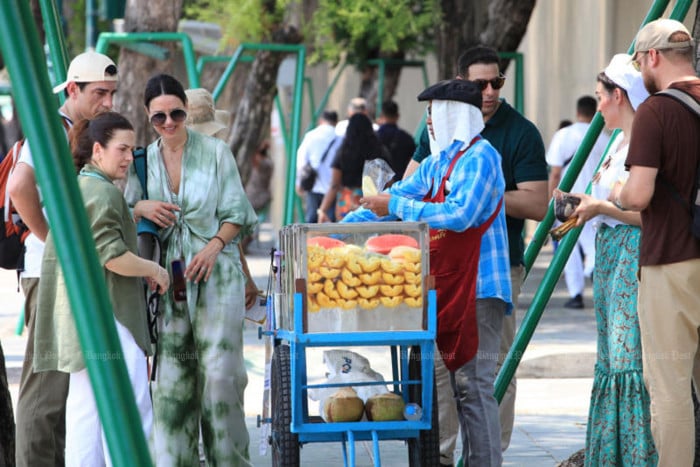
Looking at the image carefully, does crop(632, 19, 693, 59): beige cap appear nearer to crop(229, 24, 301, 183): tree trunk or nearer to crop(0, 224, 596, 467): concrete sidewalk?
crop(0, 224, 596, 467): concrete sidewalk

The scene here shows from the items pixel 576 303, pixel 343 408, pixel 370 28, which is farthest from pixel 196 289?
pixel 370 28

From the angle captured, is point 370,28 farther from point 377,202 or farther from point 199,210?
point 377,202

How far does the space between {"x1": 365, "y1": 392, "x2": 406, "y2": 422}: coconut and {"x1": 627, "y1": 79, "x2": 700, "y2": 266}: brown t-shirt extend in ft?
3.73

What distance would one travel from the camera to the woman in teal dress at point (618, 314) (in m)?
5.31

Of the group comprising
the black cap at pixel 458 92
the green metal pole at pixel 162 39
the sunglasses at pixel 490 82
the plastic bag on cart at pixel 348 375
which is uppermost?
the green metal pole at pixel 162 39

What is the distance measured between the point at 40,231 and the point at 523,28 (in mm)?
9625

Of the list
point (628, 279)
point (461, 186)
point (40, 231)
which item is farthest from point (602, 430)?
point (40, 231)

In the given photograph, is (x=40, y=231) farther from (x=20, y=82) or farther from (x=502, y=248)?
(x=20, y=82)

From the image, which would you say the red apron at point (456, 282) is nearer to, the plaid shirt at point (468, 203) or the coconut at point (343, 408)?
the plaid shirt at point (468, 203)

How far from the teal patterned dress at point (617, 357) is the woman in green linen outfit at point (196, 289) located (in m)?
1.56

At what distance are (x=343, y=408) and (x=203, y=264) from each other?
92 centimetres

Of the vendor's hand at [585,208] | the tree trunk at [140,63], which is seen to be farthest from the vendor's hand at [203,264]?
the tree trunk at [140,63]

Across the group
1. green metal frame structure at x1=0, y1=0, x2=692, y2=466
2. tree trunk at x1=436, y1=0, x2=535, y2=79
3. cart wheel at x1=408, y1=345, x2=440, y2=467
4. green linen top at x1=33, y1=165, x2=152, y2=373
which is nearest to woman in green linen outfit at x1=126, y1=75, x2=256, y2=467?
green linen top at x1=33, y1=165, x2=152, y2=373

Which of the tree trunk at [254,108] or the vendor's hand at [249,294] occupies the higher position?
the tree trunk at [254,108]
